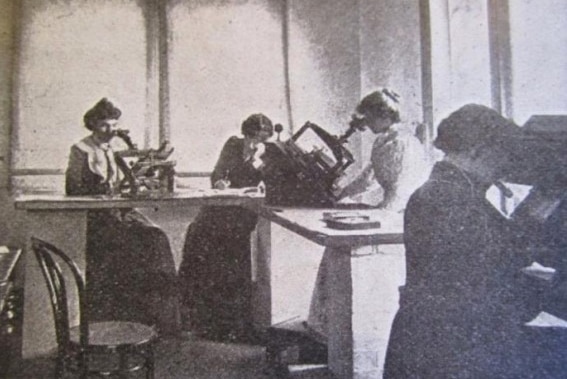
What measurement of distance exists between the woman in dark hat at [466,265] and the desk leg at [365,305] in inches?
11.9

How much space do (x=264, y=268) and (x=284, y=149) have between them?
0.57 m

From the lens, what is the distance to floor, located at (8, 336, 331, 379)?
234 centimetres

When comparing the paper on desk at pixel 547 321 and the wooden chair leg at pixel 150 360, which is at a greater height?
the paper on desk at pixel 547 321

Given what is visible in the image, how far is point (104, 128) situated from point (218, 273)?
892 mm

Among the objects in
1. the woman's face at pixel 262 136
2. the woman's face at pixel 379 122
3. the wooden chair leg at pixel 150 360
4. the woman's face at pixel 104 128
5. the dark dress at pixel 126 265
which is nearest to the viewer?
the wooden chair leg at pixel 150 360

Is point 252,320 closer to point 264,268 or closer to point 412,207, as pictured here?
point 264,268

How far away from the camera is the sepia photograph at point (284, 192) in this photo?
60.1 inches

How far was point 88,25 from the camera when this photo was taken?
2807 mm

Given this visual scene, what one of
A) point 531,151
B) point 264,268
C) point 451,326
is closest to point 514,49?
point 531,151

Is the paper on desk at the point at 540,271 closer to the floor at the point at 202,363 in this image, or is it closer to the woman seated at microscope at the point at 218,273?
the floor at the point at 202,363

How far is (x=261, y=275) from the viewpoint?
293 centimetres

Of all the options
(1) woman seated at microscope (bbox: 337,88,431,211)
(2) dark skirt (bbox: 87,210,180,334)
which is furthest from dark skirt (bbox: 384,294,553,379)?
(2) dark skirt (bbox: 87,210,180,334)

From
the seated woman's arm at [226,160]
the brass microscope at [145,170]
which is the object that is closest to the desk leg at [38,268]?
the brass microscope at [145,170]

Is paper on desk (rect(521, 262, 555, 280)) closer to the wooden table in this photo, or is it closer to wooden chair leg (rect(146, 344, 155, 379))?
the wooden table
